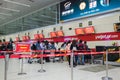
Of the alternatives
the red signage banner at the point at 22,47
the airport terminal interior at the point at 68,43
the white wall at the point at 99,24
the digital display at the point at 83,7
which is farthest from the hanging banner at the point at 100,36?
the red signage banner at the point at 22,47

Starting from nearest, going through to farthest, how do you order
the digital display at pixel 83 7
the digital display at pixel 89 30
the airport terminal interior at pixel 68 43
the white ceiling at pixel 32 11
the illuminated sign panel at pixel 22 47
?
1. the airport terminal interior at pixel 68 43
2. the illuminated sign panel at pixel 22 47
3. the digital display at pixel 83 7
4. the digital display at pixel 89 30
5. the white ceiling at pixel 32 11

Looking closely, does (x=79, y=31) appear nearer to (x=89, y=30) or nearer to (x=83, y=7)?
(x=89, y=30)

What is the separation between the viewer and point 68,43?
26.9 ft

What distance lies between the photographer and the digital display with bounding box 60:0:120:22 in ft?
25.1

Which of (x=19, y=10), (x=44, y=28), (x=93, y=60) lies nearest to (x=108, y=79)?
(x=93, y=60)

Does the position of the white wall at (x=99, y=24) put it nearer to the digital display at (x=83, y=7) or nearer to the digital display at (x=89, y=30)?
the digital display at (x=89, y=30)

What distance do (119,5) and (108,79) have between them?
431cm

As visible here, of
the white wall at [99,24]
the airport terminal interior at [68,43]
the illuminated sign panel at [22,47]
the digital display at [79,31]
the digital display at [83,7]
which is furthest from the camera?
the digital display at [79,31]

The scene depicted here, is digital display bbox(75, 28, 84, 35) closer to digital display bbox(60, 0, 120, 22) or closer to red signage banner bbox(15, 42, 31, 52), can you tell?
digital display bbox(60, 0, 120, 22)

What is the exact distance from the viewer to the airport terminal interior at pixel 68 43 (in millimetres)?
5428

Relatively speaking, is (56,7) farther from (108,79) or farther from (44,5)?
(108,79)

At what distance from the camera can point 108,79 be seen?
4.29 m

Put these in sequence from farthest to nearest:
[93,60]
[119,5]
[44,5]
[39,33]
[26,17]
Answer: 1. [26,17]
2. [39,33]
3. [44,5]
4. [93,60]
5. [119,5]

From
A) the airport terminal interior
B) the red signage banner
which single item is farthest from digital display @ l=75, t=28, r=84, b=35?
the red signage banner
